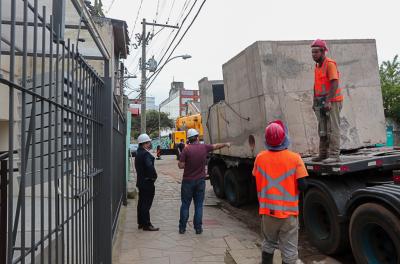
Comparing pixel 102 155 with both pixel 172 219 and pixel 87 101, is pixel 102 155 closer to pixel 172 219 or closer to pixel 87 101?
pixel 87 101

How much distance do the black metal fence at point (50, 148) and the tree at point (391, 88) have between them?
25285 mm

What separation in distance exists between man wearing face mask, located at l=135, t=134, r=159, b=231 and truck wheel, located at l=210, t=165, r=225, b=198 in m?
4.09

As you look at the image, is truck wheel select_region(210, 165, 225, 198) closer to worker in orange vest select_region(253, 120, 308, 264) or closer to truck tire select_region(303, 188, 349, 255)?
truck tire select_region(303, 188, 349, 255)

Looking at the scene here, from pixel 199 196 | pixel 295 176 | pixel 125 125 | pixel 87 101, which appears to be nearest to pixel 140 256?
pixel 199 196

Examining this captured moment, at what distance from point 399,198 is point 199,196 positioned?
3.60 m

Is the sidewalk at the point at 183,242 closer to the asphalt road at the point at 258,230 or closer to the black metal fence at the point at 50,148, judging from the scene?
the asphalt road at the point at 258,230

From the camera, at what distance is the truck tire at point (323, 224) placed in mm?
5566

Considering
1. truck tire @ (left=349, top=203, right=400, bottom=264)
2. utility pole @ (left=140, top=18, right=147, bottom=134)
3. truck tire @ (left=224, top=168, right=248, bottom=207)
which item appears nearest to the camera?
truck tire @ (left=349, top=203, right=400, bottom=264)

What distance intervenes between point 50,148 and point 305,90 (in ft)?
19.2

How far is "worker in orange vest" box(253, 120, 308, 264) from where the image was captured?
455cm

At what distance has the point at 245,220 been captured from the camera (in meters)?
8.95

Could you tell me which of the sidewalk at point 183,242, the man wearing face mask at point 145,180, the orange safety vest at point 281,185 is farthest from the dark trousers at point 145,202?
the orange safety vest at point 281,185

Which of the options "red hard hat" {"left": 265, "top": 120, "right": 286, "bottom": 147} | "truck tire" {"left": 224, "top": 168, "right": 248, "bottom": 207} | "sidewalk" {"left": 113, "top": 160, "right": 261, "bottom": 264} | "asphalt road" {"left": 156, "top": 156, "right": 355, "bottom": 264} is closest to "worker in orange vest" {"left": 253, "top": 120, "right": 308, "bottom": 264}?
"red hard hat" {"left": 265, "top": 120, "right": 286, "bottom": 147}

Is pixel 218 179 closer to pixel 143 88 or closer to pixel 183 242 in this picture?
pixel 183 242
